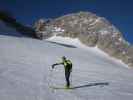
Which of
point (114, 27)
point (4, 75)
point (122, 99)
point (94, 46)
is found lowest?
point (122, 99)

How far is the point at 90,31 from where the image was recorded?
86.8 meters

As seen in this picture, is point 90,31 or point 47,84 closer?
point 47,84

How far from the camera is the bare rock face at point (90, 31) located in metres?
75.8

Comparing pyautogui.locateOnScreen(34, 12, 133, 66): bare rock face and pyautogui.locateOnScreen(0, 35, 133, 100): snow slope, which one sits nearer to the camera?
pyautogui.locateOnScreen(0, 35, 133, 100): snow slope

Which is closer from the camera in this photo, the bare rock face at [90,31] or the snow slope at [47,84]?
the snow slope at [47,84]

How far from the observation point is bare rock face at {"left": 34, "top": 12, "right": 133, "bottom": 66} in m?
75.8

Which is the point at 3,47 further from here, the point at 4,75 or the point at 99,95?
the point at 99,95

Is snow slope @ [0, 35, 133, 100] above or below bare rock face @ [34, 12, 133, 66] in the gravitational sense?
below

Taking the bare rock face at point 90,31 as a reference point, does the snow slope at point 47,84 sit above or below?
below

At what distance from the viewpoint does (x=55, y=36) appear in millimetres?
87125

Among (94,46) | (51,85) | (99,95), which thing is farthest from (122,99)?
(94,46)

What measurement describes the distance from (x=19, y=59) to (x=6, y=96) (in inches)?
574

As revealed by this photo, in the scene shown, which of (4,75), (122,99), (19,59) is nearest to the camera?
(122,99)

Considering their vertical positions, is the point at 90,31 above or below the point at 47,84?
above
